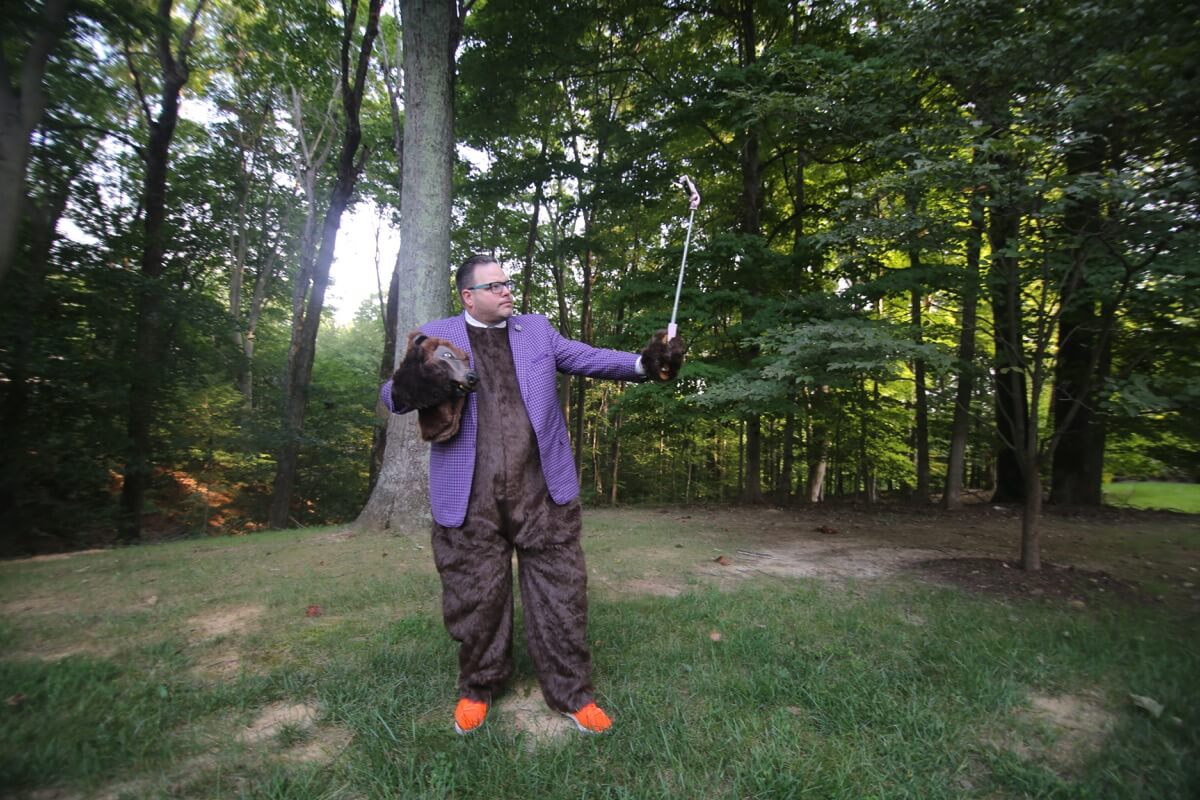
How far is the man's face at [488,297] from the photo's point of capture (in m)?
2.45

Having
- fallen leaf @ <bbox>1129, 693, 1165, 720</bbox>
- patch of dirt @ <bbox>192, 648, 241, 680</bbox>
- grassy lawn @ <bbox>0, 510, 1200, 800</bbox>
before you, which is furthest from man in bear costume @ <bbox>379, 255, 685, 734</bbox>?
fallen leaf @ <bbox>1129, 693, 1165, 720</bbox>

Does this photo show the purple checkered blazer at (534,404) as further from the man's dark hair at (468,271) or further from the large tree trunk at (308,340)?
the large tree trunk at (308,340)

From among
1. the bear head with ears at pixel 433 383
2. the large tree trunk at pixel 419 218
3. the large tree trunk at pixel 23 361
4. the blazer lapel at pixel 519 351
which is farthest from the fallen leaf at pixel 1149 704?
the large tree trunk at pixel 23 361

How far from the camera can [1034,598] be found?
161 inches

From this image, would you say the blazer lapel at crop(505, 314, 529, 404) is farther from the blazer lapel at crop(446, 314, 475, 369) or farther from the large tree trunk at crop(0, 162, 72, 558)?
the large tree trunk at crop(0, 162, 72, 558)

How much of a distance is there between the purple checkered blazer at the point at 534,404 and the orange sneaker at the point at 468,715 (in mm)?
760

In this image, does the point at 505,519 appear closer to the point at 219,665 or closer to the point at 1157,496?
the point at 219,665

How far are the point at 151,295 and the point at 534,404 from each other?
33.5 feet

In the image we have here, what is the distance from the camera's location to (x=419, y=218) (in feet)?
20.3

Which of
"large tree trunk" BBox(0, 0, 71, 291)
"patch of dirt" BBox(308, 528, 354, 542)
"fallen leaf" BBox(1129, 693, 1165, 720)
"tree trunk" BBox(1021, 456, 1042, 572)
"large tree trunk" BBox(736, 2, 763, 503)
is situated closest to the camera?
"fallen leaf" BBox(1129, 693, 1165, 720)

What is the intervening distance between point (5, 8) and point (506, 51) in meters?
6.57

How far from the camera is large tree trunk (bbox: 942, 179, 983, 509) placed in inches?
197

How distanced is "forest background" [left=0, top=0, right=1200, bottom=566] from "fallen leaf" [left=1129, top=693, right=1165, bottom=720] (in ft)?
7.64

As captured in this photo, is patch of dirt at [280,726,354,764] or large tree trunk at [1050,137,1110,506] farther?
large tree trunk at [1050,137,1110,506]
